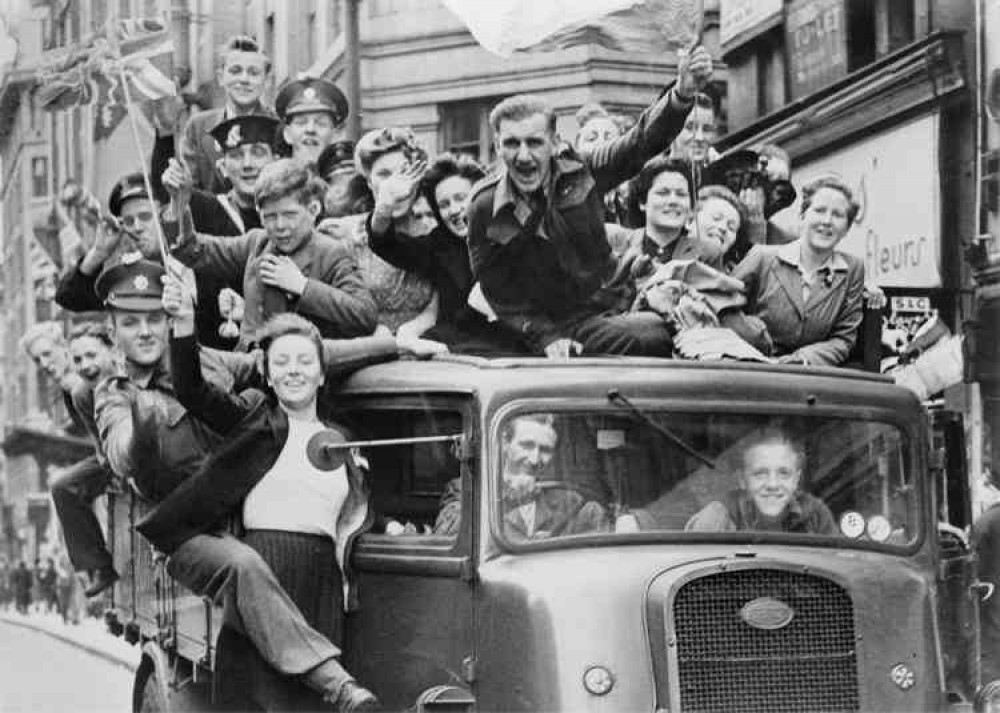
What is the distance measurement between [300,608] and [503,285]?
131 centimetres

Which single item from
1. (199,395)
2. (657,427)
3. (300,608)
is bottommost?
(300,608)

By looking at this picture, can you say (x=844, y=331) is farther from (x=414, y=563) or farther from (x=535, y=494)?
(x=414, y=563)

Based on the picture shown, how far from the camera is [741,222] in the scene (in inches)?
262

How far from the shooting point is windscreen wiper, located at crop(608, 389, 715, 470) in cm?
511

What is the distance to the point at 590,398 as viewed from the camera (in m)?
5.11

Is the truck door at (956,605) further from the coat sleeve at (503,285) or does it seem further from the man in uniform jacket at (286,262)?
the man in uniform jacket at (286,262)

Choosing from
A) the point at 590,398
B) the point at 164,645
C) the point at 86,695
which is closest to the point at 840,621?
the point at 590,398

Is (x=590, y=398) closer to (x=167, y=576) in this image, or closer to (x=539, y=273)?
(x=539, y=273)

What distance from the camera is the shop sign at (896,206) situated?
7.54 m

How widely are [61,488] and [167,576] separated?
95 centimetres

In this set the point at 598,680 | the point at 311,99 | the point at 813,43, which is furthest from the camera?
the point at 813,43

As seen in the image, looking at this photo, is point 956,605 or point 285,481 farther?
point 956,605

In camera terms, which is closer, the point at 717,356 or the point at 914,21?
the point at 717,356

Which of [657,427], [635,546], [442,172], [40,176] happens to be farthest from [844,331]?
Result: [40,176]
